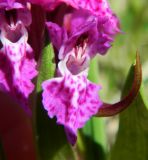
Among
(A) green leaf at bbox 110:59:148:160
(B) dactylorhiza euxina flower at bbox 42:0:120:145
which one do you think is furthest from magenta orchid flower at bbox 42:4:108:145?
(A) green leaf at bbox 110:59:148:160

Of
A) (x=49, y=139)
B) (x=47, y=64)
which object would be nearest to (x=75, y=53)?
(x=47, y=64)

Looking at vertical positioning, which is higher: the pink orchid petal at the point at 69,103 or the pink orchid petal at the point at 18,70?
the pink orchid petal at the point at 18,70

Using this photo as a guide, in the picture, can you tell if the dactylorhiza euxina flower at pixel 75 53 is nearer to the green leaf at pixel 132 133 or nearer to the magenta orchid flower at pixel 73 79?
the magenta orchid flower at pixel 73 79

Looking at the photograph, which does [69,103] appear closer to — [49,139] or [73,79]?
[73,79]

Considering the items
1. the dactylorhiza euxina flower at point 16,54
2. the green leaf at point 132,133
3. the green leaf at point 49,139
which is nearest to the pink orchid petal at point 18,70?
the dactylorhiza euxina flower at point 16,54

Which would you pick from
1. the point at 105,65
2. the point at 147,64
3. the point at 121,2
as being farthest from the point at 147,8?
the point at 147,64
